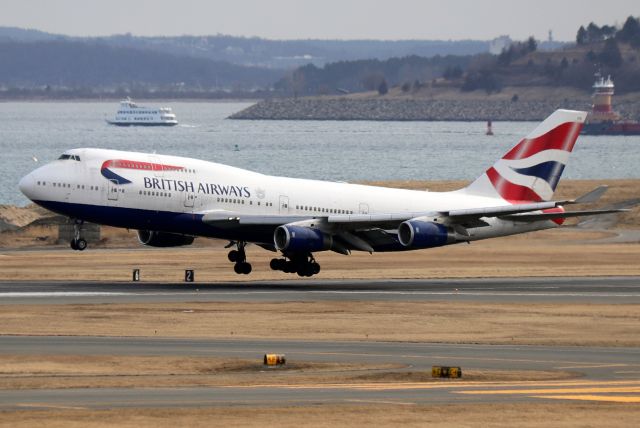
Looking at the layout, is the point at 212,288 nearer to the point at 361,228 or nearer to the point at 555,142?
the point at 361,228

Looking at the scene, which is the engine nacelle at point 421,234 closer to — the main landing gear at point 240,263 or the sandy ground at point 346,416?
the main landing gear at point 240,263

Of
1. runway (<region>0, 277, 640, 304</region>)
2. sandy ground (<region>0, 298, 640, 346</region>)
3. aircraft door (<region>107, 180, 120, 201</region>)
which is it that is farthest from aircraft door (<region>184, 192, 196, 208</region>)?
sandy ground (<region>0, 298, 640, 346</region>)

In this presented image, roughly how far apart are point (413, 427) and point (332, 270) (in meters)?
42.5

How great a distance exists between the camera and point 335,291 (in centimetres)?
6169

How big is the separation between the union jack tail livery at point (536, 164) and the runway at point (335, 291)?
182 inches

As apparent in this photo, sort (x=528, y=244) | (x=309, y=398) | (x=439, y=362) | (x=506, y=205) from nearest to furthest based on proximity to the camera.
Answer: (x=309, y=398) < (x=439, y=362) < (x=506, y=205) < (x=528, y=244)

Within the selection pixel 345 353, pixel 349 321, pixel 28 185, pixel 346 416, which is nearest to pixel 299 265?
pixel 28 185

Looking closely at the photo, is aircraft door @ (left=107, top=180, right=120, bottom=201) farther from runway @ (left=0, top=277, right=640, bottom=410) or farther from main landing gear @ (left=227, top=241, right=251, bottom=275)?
main landing gear @ (left=227, top=241, right=251, bottom=275)

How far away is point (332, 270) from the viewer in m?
72.8

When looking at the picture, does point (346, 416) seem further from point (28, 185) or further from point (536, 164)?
point (536, 164)

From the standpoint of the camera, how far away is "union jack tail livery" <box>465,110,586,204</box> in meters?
70.2

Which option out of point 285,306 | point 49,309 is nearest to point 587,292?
point 285,306

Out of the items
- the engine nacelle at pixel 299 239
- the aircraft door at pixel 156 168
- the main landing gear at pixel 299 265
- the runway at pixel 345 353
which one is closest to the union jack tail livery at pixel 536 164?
the runway at pixel 345 353

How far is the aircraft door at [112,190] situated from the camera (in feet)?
205
